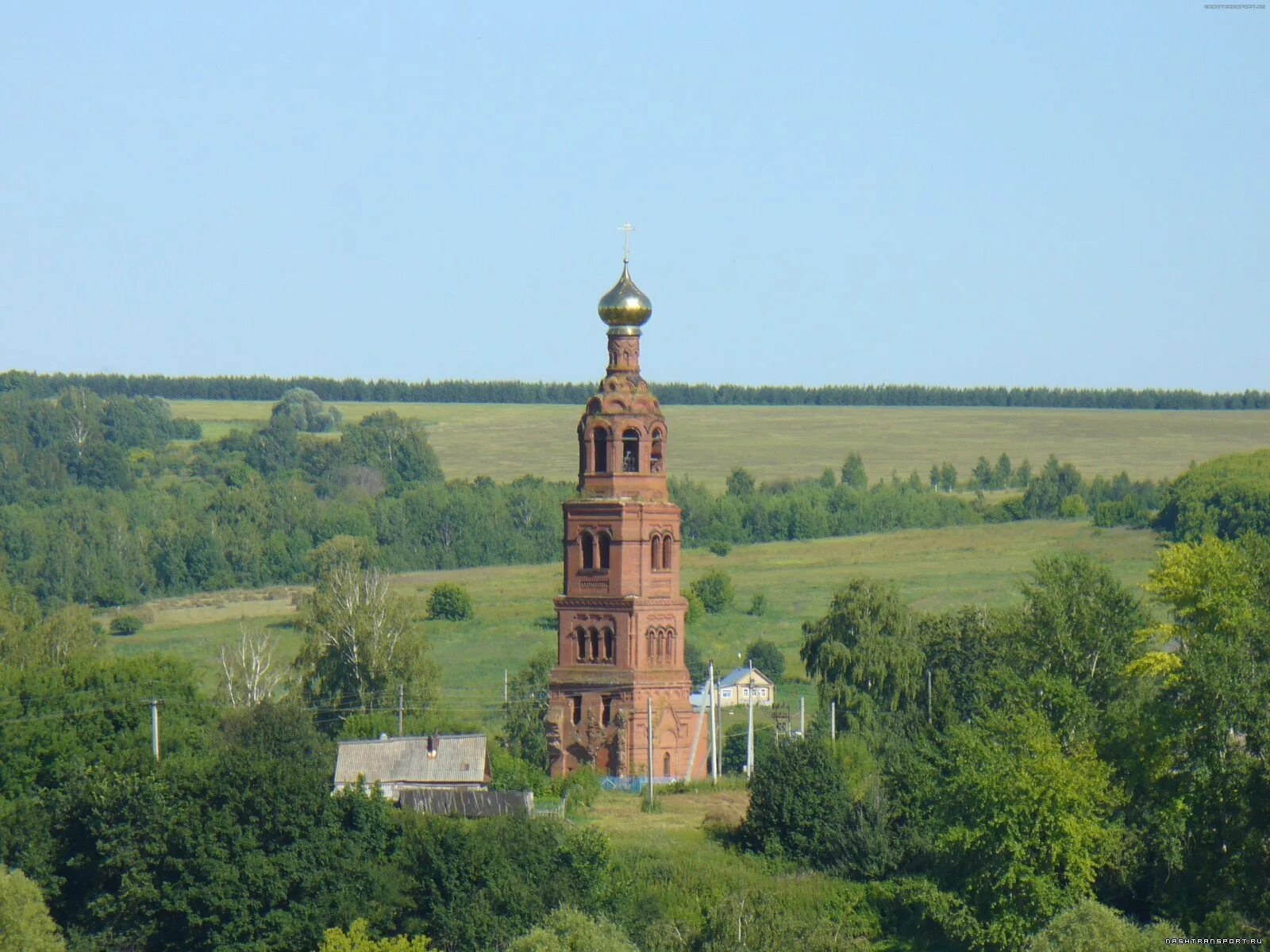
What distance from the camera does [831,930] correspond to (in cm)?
5150

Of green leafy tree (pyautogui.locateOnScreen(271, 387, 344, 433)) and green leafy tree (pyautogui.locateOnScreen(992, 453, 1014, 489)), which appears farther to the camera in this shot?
green leafy tree (pyautogui.locateOnScreen(271, 387, 344, 433))

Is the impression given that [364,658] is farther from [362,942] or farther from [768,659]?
[362,942]

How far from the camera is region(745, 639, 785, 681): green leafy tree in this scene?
8944 centimetres

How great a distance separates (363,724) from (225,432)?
12447cm

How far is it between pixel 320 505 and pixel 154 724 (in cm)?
8814

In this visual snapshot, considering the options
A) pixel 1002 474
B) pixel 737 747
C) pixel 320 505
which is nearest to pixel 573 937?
pixel 737 747

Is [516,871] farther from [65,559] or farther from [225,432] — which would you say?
[225,432]

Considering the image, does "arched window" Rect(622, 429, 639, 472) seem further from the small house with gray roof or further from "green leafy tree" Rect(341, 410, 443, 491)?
"green leafy tree" Rect(341, 410, 443, 491)

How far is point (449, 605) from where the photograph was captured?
102500 millimetres

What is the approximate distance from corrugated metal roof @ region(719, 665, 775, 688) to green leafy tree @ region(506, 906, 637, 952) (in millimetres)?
36615

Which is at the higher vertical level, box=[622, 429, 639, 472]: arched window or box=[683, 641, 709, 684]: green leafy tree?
box=[622, 429, 639, 472]: arched window

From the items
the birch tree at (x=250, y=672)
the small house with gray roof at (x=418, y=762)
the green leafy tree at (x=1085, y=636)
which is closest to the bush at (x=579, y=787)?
the small house with gray roof at (x=418, y=762)

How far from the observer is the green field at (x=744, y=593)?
304 ft

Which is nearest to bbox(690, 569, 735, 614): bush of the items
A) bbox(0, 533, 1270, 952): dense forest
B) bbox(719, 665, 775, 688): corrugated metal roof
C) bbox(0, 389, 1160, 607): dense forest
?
bbox(719, 665, 775, 688): corrugated metal roof
